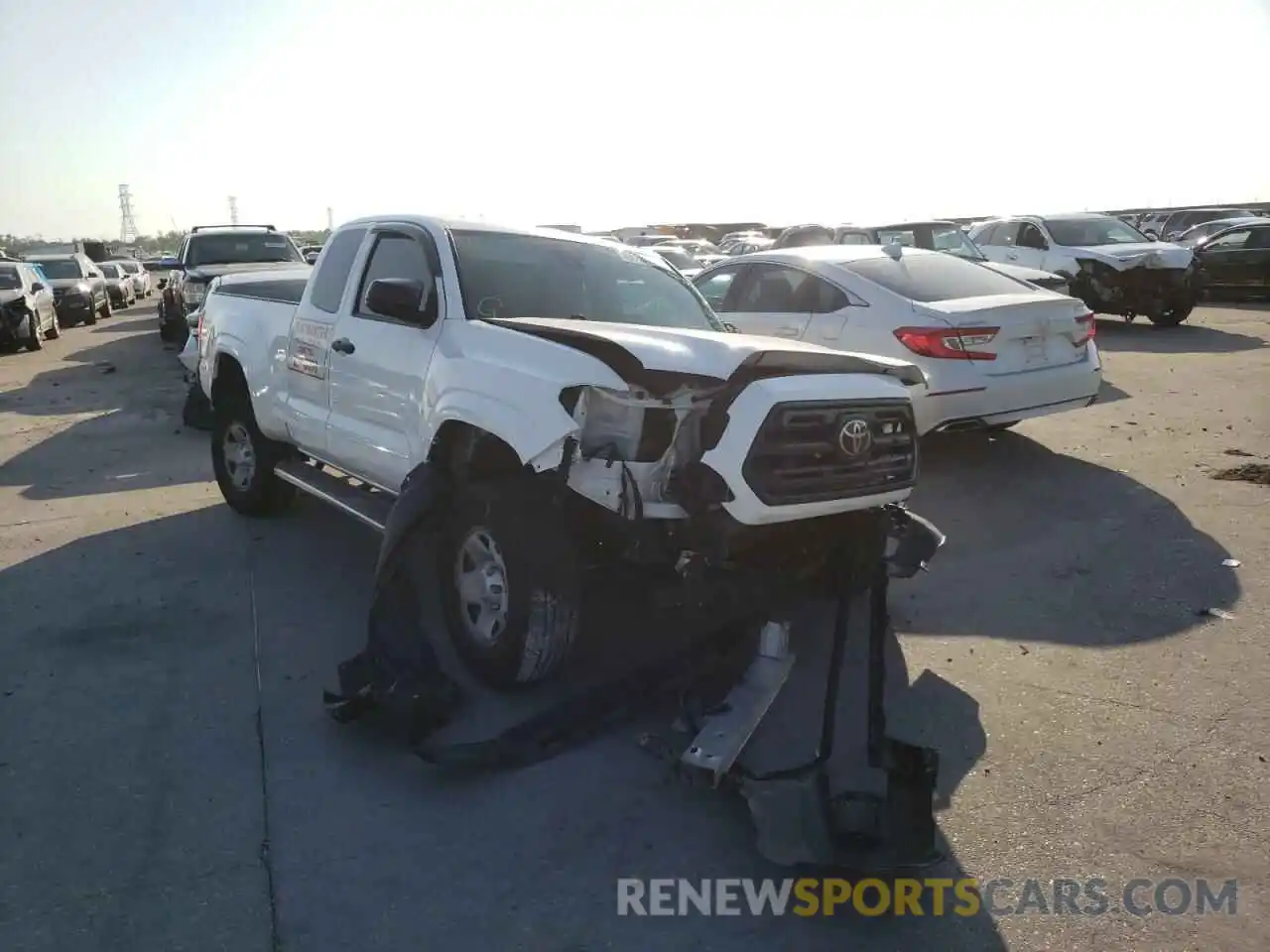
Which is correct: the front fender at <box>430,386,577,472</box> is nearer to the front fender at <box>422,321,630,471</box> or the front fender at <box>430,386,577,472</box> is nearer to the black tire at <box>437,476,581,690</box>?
→ the front fender at <box>422,321,630,471</box>

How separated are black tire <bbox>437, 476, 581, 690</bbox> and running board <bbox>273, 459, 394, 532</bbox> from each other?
0.69 meters

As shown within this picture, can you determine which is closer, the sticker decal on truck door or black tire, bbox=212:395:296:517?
the sticker decal on truck door

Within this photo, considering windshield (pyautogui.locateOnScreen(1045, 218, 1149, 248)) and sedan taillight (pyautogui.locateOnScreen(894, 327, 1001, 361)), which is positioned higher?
windshield (pyautogui.locateOnScreen(1045, 218, 1149, 248))

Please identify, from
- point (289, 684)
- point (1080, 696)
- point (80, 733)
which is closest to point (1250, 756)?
point (1080, 696)

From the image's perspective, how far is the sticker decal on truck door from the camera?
6039mm

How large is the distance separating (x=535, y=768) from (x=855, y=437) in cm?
176

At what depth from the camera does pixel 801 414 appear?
391cm

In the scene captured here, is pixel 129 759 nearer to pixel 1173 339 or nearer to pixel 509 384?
pixel 509 384

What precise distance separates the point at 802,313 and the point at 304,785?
18.9 ft

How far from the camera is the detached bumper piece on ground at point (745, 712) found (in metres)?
3.17

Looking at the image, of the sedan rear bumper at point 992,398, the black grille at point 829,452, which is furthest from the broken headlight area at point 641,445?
the sedan rear bumper at point 992,398

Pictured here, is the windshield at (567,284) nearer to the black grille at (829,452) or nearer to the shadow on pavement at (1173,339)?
the black grille at (829,452)

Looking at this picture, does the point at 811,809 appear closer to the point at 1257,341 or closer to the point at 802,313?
the point at 802,313
